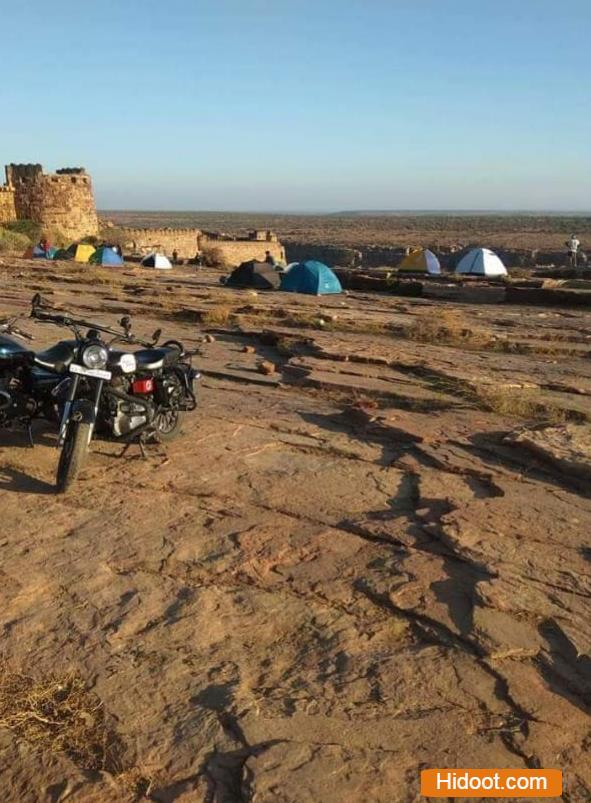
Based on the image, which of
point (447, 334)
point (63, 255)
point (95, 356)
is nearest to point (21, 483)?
point (95, 356)

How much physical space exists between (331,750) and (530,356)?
8.75m

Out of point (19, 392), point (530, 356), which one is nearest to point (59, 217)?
point (530, 356)

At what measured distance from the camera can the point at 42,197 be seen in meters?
38.2

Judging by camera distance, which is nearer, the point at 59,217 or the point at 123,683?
the point at 123,683

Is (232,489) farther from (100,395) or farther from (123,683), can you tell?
(123,683)

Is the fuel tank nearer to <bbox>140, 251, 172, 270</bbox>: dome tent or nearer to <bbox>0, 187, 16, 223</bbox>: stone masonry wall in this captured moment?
<bbox>140, 251, 172, 270</bbox>: dome tent

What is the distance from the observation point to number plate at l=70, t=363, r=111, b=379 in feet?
15.7

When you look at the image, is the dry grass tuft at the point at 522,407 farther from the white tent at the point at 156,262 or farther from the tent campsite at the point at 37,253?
the tent campsite at the point at 37,253

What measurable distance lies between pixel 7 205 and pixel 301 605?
39.2 metres

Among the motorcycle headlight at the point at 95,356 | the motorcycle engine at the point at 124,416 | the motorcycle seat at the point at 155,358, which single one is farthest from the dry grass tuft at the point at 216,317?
the motorcycle headlight at the point at 95,356

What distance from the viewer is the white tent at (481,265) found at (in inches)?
1061

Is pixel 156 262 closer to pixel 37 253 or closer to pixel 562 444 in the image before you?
pixel 37 253

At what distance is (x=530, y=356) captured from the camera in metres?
10.5

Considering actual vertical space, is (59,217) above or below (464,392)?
above
